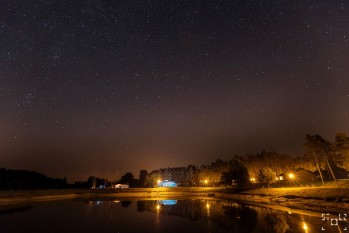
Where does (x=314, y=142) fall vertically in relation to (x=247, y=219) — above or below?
above

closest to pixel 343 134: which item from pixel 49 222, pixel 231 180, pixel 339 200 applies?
pixel 339 200

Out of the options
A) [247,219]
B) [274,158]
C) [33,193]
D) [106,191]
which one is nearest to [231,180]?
[274,158]

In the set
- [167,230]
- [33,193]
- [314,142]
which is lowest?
[167,230]

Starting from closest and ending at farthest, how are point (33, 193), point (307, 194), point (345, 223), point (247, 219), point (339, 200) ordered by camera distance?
1. point (345, 223)
2. point (247, 219)
3. point (339, 200)
4. point (307, 194)
5. point (33, 193)

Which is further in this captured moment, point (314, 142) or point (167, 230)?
point (314, 142)

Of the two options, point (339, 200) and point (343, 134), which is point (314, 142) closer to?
point (343, 134)

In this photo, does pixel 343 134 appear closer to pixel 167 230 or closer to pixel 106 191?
pixel 167 230

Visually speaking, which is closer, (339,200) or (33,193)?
(339,200)

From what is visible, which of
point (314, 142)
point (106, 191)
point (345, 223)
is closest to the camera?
point (345, 223)

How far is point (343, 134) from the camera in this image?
66.3 m

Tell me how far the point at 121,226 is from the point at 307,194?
108ft

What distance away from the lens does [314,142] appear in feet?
237

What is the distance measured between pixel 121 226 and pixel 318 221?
2004 cm

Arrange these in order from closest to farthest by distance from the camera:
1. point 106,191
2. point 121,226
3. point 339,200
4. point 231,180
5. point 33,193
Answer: point 121,226 < point 339,200 < point 33,193 < point 106,191 < point 231,180
